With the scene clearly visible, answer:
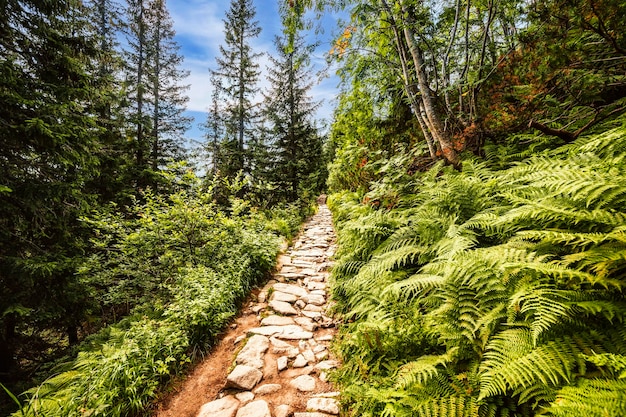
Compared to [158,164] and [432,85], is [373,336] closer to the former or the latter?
[432,85]

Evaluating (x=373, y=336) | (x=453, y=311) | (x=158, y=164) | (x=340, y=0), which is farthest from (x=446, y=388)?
(x=158, y=164)

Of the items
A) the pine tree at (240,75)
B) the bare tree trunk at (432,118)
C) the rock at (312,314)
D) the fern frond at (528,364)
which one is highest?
the pine tree at (240,75)

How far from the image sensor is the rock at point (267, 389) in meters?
2.63

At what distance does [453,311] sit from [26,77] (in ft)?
29.8

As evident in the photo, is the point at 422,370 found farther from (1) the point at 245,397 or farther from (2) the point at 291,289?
(2) the point at 291,289

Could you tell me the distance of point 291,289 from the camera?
506 cm

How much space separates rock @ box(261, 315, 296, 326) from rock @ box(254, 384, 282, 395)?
1.17 metres

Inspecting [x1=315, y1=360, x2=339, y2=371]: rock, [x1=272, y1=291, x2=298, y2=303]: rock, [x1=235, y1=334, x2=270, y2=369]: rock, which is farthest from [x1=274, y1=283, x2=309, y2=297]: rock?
[x1=315, y1=360, x2=339, y2=371]: rock

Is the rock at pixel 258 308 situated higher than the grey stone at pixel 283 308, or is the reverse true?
the grey stone at pixel 283 308

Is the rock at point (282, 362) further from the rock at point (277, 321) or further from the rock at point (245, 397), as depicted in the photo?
the rock at point (277, 321)

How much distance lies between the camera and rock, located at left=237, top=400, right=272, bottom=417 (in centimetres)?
234

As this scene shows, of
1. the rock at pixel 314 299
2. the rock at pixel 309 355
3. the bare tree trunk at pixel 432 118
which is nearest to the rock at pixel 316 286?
the rock at pixel 314 299

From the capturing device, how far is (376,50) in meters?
5.45

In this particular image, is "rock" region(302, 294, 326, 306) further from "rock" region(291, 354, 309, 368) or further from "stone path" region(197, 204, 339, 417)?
"rock" region(291, 354, 309, 368)
